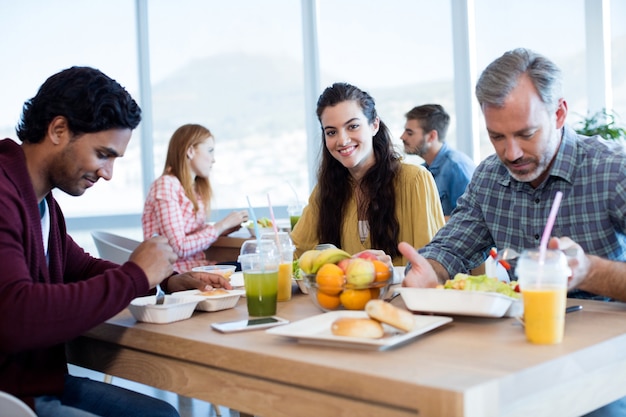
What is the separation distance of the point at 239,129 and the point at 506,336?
17.5 feet

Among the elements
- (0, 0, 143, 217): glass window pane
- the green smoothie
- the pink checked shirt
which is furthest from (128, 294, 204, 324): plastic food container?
(0, 0, 143, 217): glass window pane

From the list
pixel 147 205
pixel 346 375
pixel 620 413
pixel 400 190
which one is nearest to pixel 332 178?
pixel 400 190

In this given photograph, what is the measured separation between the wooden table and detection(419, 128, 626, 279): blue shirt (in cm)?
29

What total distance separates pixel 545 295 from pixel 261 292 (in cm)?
65

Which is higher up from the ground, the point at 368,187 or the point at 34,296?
the point at 368,187

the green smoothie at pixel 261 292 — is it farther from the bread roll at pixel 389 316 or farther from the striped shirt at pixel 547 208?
the striped shirt at pixel 547 208

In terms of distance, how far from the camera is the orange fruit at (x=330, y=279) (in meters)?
1.69

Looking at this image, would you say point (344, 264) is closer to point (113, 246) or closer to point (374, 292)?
point (374, 292)

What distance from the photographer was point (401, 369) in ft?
4.01

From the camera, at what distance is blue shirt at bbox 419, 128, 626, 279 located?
75.6 inches

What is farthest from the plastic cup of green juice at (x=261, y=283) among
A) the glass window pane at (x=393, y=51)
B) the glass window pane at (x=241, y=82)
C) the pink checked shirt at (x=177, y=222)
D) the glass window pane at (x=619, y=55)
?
the glass window pane at (x=241, y=82)

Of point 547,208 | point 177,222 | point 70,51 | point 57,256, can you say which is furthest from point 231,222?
point 70,51

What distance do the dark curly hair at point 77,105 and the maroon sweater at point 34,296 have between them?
0.25ft

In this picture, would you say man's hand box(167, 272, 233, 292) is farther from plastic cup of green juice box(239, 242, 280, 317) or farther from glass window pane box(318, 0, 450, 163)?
glass window pane box(318, 0, 450, 163)
